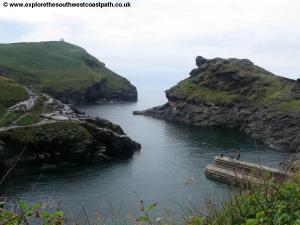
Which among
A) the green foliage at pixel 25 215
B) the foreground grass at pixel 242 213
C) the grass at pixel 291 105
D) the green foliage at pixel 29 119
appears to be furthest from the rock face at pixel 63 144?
the green foliage at pixel 25 215

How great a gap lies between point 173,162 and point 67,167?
27437 millimetres

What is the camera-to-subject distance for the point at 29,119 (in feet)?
456

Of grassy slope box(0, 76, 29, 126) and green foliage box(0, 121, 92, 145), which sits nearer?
green foliage box(0, 121, 92, 145)

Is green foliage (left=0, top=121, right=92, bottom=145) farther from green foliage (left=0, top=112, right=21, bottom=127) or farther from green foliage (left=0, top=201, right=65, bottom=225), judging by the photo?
green foliage (left=0, top=201, right=65, bottom=225)

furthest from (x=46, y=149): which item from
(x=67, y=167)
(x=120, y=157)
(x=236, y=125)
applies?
(x=236, y=125)

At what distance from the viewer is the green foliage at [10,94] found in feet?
532

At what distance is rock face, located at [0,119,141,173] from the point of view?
120562 mm

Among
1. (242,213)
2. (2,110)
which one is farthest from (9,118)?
(242,213)

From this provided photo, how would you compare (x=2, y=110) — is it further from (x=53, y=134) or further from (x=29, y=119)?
(x=53, y=134)

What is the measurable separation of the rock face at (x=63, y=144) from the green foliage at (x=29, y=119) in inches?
148

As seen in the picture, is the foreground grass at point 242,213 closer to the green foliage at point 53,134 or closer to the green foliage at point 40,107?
the green foliage at point 53,134

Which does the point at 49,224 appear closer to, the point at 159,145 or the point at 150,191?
the point at 150,191

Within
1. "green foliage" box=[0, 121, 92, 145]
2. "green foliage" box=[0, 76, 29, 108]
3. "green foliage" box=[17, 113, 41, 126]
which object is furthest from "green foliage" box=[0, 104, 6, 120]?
"green foliage" box=[0, 121, 92, 145]

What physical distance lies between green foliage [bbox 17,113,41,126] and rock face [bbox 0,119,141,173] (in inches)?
148
